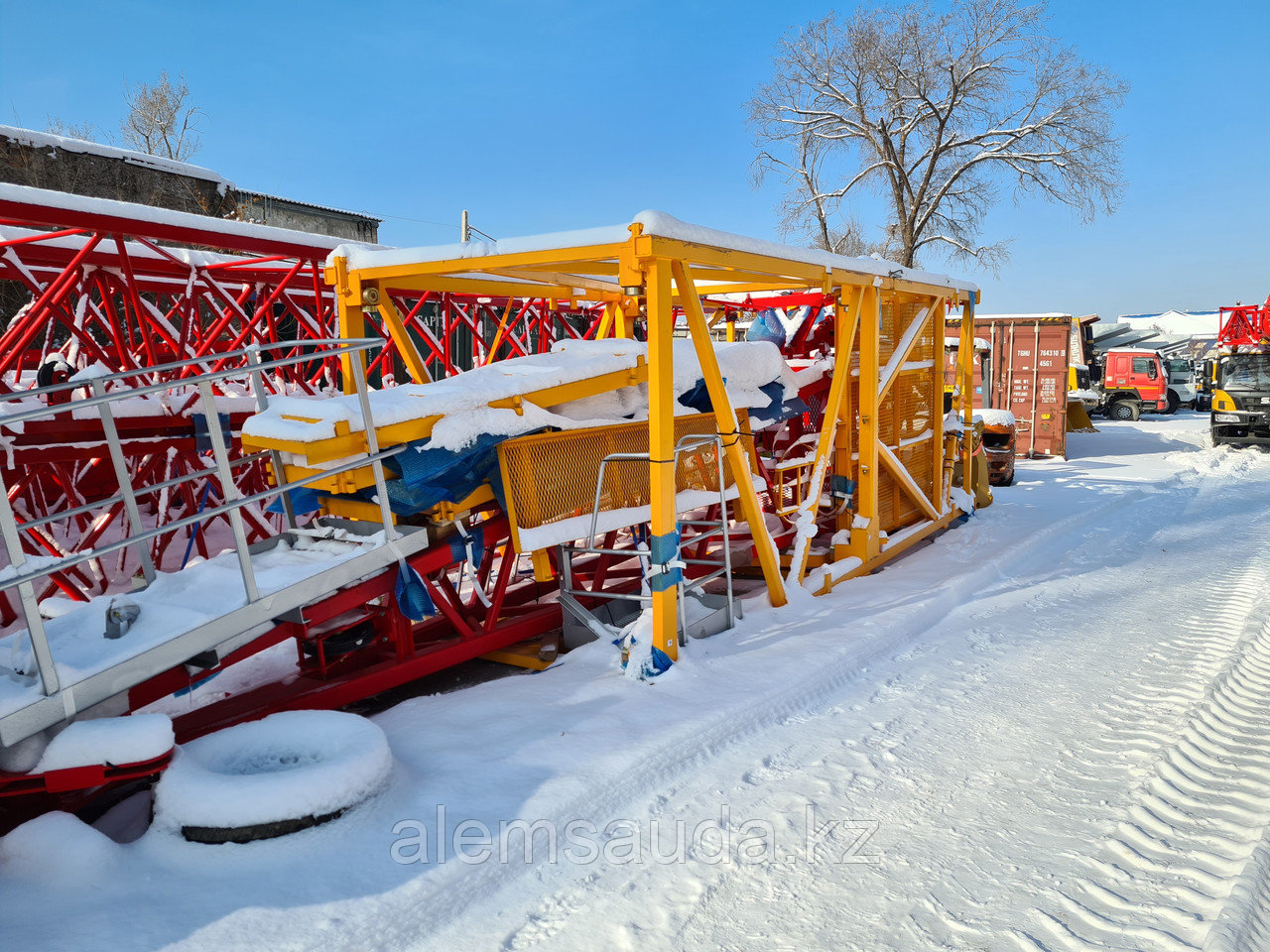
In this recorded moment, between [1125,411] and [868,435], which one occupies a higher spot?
[868,435]

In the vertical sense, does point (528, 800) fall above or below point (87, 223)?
below

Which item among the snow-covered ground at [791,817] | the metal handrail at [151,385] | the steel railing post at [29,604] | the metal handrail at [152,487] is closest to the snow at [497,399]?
the metal handrail at [152,487]

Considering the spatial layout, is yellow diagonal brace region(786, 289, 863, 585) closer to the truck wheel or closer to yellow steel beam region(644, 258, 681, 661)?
yellow steel beam region(644, 258, 681, 661)

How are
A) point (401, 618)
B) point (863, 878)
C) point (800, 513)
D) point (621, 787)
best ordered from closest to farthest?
1. point (863, 878)
2. point (621, 787)
3. point (401, 618)
4. point (800, 513)

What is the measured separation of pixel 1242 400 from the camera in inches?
655

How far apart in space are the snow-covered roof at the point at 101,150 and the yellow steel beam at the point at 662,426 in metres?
17.6

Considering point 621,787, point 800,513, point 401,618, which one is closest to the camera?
point 621,787

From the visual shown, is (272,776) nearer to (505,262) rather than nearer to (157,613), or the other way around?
(157,613)

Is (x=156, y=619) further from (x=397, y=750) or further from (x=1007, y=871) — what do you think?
(x=1007, y=871)

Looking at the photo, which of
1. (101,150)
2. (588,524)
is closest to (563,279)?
(588,524)

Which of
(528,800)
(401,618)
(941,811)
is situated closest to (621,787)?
(528,800)

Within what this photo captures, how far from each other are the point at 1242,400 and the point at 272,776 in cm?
1993

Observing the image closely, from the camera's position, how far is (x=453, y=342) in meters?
21.8

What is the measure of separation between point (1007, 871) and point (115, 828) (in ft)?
11.7
